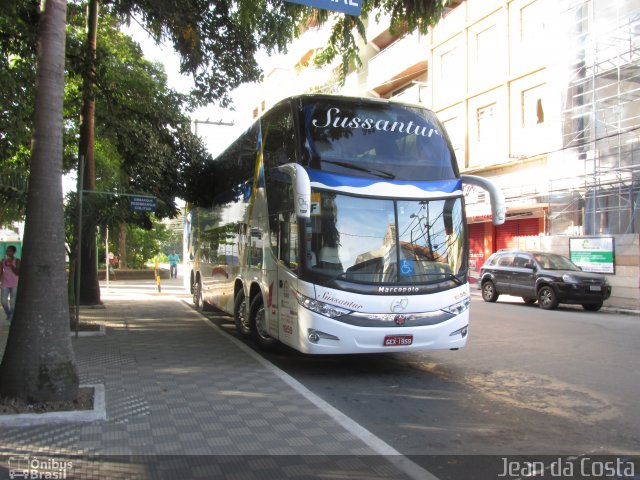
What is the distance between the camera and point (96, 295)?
14.8 m

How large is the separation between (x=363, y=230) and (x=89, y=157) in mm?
9417

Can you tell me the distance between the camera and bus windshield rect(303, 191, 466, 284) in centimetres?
694

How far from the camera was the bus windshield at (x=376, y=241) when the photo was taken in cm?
694

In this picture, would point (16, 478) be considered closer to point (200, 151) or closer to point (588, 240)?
point (200, 151)

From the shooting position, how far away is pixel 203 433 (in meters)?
4.78

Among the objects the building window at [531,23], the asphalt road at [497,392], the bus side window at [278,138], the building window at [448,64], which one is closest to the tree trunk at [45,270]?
the asphalt road at [497,392]

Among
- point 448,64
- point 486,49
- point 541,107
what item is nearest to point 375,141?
point 541,107

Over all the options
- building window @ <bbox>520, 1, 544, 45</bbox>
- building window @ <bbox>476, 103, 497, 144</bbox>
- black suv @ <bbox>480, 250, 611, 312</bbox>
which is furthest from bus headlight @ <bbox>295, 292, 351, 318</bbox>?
building window @ <bbox>476, 103, 497, 144</bbox>

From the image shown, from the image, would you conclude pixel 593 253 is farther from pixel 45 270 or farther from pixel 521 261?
pixel 45 270

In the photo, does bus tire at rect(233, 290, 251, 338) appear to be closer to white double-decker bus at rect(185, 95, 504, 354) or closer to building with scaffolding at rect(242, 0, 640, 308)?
white double-decker bus at rect(185, 95, 504, 354)

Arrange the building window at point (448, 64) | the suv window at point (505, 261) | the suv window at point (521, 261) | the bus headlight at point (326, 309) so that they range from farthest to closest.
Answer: the building window at point (448, 64) < the suv window at point (505, 261) < the suv window at point (521, 261) < the bus headlight at point (326, 309)

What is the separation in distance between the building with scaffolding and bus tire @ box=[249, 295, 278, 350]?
36.5 feet

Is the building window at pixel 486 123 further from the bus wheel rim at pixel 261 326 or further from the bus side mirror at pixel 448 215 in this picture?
the bus wheel rim at pixel 261 326

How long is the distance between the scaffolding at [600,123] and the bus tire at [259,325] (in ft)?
48.8
